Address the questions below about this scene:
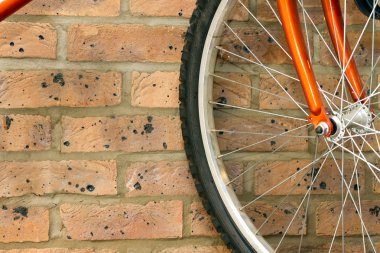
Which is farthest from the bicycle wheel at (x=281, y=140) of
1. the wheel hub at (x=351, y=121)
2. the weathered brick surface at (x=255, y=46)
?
the wheel hub at (x=351, y=121)

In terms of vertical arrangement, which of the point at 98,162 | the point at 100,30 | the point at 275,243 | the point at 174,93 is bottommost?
the point at 275,243

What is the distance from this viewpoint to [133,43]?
1.12m

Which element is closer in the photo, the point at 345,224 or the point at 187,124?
the point at 187,124

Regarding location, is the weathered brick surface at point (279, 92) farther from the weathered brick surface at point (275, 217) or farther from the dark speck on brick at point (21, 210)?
the dark speck on brick at point (21, 210)

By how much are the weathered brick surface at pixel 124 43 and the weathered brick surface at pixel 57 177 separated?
0.68ft

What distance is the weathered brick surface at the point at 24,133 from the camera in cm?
109

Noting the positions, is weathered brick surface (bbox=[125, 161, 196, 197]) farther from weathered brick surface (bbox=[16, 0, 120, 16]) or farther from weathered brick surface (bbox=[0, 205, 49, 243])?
weathered brick surface (bbox=[16, 0, 120, 16])

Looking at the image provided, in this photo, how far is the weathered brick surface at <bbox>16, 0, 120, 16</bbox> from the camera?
1.09 metres

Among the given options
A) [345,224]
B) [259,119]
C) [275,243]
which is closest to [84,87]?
[259,119]

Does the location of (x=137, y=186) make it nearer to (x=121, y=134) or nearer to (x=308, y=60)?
(x=121, y=134)

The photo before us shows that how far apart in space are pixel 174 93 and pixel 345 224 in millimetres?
434

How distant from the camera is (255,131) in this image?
1.15 meters

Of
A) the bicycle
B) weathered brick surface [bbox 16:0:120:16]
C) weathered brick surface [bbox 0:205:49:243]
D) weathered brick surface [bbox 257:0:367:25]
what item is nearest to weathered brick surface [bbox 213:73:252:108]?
the bicycle

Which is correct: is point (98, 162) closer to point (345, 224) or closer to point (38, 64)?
point (38, 64)
